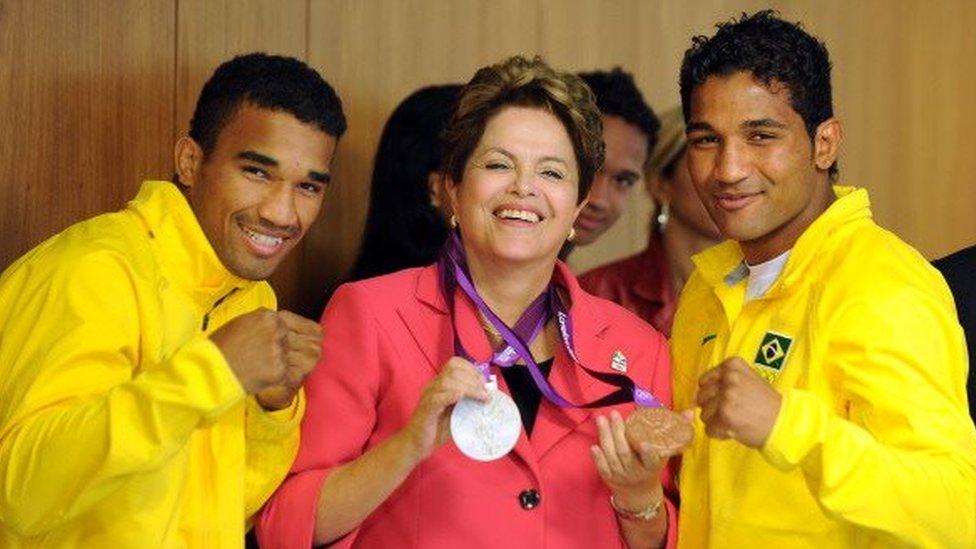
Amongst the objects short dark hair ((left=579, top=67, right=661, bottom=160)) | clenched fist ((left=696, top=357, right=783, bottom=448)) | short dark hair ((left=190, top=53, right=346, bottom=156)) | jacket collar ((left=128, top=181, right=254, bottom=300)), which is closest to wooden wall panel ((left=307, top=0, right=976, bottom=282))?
short dark hair ((left=579, top=67, right=661, bottom=160))

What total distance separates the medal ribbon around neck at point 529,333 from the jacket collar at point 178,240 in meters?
0.43

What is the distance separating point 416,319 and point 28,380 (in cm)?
77

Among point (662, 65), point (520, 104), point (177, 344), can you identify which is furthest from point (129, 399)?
point (662, 65)

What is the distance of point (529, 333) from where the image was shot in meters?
2.90

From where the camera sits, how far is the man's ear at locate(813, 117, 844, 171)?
2846 millimetres

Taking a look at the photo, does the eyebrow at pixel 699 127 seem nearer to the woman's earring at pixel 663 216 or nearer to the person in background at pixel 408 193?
the person in background at pixel 408 193

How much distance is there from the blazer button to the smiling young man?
295 millimetres

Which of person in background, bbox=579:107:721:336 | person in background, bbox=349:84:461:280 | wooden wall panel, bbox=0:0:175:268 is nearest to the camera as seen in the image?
wooden wall panel, bbox=0:0:175:268

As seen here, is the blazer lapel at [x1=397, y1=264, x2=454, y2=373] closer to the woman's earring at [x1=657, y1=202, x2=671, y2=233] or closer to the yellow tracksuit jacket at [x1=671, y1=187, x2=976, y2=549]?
the yellow tracksuit jacket at [x1=671, y1=187, x2=976, y2=549]

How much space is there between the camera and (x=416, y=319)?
2846 millimetres

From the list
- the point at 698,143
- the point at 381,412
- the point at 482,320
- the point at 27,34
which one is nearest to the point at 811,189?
the point at 698,143

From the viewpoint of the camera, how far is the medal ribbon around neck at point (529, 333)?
2.79 metres

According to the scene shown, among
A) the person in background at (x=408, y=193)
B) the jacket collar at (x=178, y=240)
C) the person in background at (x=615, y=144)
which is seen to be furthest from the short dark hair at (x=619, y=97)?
the jacket collar at (x=178, y=240)

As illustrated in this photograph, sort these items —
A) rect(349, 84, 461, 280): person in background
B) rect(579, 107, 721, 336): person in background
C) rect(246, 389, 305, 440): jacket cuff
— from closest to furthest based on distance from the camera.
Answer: rect(246, 389, 305, 440): jacket cuff, rect(349, 84, 461, 280): person in background, rect(579, 107, 721, 336): person in background
